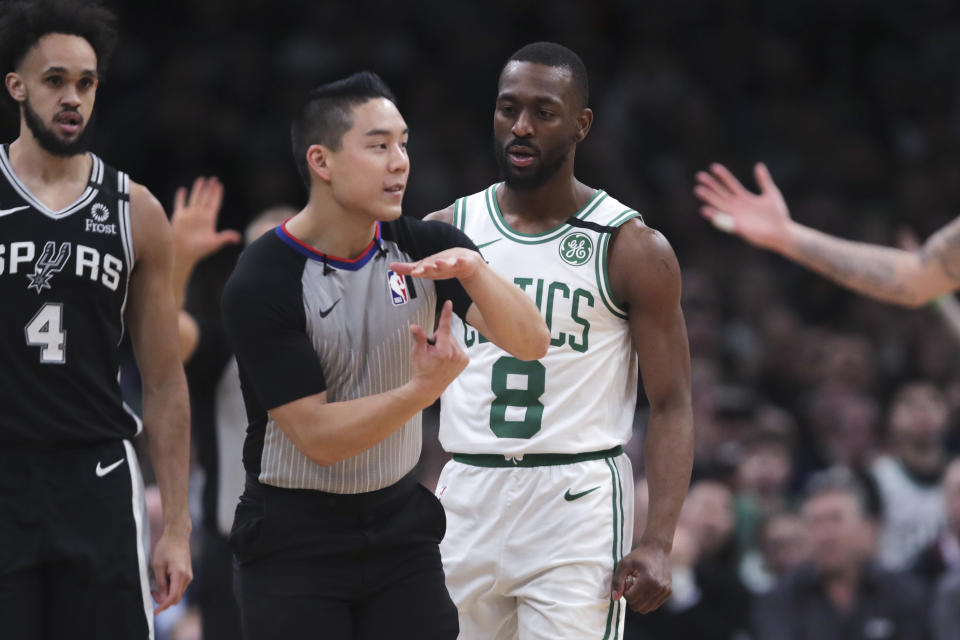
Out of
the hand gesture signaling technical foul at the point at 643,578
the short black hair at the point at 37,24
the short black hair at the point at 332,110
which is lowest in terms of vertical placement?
the hand gesture signaling technical foul at the point at 643,578

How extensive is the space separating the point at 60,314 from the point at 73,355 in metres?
0.13

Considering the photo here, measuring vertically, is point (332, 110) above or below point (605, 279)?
above

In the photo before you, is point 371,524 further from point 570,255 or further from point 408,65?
point 408,65

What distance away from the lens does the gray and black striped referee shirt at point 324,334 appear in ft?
13.9

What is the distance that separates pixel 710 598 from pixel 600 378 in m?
3.71

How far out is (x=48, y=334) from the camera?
4.48 metres

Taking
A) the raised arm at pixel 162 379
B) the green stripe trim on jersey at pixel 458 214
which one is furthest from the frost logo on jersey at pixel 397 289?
the green stripe trim on jersey at pixel 458 214

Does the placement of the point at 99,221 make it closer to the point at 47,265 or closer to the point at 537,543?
the point at 47,265

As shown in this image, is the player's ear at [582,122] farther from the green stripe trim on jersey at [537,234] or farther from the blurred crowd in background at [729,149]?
the blurred crowd in background at [729,149]

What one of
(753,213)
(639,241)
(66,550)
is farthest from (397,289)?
(753,213)

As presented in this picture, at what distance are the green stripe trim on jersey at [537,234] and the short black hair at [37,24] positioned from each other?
1566 millimetres

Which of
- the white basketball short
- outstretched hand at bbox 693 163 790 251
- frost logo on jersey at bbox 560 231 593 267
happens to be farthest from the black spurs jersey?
outstretched hand at bbox 693 163 790 251


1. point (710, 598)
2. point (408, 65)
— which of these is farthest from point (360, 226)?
point (408, 65)

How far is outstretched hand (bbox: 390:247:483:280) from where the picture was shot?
4.04 m
